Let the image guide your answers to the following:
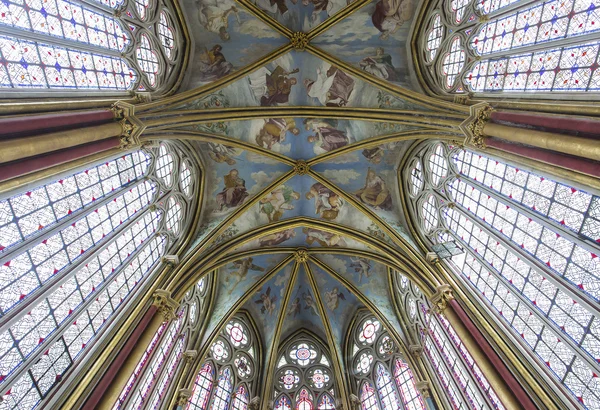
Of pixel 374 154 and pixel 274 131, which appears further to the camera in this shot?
pixel 374 154

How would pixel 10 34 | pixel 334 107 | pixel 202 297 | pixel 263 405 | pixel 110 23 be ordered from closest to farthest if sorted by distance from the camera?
pixel 10 34 < pixel 110 23 < pixel 334 107 < pixel 263 405 < pixel 202 297

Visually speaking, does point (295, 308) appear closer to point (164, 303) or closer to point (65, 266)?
point (164, 303)

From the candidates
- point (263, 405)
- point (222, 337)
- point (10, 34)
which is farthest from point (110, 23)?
point (263, 405)

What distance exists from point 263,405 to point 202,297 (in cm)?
520

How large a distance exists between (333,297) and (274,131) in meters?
9.00

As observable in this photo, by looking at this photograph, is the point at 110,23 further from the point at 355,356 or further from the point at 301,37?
the point at 355,356

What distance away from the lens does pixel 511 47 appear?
1044 cm

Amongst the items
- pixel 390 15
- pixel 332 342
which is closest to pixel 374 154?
pixel 390 15

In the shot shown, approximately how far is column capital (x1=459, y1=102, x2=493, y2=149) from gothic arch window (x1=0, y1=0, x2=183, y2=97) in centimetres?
946

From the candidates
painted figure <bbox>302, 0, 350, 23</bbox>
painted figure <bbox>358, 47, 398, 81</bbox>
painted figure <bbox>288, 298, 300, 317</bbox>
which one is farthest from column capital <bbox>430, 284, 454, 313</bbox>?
painted figure <bbox>302, 0, 350, 23</bbox>

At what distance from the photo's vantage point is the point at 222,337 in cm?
1842

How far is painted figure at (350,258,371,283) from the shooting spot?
743 inches

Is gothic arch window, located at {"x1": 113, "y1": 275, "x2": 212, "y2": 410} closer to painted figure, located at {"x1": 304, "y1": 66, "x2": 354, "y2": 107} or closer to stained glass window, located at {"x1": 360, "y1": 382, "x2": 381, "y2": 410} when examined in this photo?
stained glass window, located at {"x1": 360, "y1": 382, "x2": 381, "y2": 410}

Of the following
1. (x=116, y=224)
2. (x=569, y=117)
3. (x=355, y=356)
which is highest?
(x=355, y=356)
